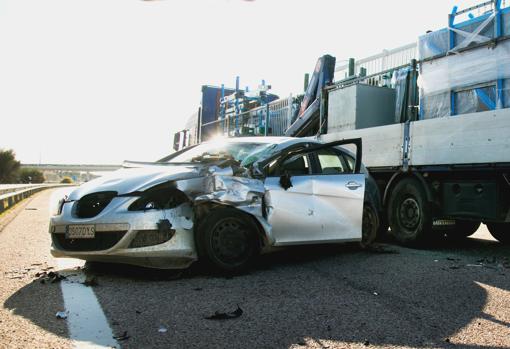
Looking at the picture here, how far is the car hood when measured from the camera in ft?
15.0

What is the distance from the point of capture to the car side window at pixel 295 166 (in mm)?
5328

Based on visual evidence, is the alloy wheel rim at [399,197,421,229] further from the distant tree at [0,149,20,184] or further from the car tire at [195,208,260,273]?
the distant tree at [0,149,20,184]

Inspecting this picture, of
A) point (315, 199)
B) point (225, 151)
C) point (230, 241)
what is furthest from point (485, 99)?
point (230, 241)

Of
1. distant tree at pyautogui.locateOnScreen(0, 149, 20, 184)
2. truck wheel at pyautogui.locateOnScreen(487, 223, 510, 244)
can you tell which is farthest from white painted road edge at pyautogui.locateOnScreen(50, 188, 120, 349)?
distant tree at pyautogui.locateOnScreen(0, 149, 20, 184)

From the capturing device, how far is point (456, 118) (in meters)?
6.12

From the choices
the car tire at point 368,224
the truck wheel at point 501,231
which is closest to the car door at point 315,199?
the car tire at point 368,224

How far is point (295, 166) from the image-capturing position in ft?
18.0

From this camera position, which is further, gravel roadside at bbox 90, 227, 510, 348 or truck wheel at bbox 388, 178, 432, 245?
truck wheel at bbox 388, 178, 432, 245

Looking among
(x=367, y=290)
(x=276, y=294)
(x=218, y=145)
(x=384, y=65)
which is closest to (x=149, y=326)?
(x=276, y=294)

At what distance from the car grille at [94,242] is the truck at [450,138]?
4.24m

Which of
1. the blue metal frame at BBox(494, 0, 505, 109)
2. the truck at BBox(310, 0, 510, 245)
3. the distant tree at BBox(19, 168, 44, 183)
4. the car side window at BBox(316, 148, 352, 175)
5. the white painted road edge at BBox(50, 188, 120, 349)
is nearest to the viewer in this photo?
the white painted road edge at BBox(50, 188, 120, 349)

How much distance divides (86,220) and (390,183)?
180 inches

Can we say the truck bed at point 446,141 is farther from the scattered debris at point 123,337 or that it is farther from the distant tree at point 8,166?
the distant tree at point 8,166

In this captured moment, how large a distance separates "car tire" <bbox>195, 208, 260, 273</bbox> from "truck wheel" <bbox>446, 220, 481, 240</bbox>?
391 cm
